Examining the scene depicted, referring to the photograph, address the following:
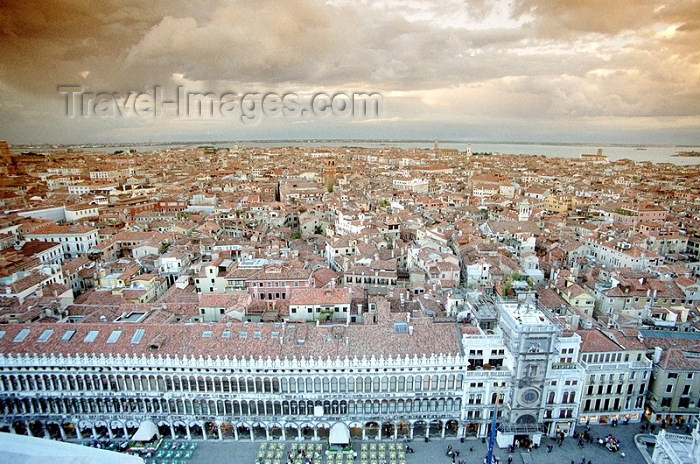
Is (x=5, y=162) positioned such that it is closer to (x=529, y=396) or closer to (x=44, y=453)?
(x=44, y=453)

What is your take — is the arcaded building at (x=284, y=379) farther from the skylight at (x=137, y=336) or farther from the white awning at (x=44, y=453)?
the white awning at (x=44, y=453)

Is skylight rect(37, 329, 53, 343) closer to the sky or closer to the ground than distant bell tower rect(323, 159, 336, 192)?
closer to the ground

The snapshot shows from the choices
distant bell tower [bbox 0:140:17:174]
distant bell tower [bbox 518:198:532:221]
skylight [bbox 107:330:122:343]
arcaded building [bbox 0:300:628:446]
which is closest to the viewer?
arcaded building [bbox 0:300:628:446]

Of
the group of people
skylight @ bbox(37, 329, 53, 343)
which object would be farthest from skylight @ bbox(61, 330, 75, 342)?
the group of people

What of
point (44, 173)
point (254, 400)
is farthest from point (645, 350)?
point (44, 173)

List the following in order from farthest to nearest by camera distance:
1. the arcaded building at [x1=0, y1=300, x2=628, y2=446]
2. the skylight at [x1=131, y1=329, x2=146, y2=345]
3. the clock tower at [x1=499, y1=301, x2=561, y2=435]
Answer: the skylight at [x1=131, y1=329, x2=146, y2=345] < the arcaded building at [x1=0, y1=300, x2=628, y2=446] < the clock tower at [x1=499, y1=301, x2=561, y2=435]

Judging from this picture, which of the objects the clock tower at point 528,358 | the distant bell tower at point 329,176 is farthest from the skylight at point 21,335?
the distant bell tower at point 329,176

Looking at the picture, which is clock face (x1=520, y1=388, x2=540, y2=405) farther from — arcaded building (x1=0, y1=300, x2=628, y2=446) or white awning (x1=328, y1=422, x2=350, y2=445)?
white awning (x1=328, y1=422, x2=350, y2=445)

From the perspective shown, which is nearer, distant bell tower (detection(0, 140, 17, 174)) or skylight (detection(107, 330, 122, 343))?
skylight (detection(107, 330, 122, 343))
